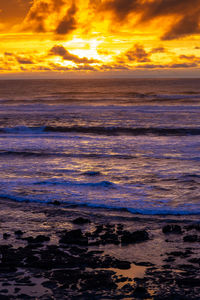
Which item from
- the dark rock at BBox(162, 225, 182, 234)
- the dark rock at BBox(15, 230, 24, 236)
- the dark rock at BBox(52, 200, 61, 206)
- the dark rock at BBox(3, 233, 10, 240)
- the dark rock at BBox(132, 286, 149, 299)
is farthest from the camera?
the dark rock at BBox(52, 200, 61, 206)

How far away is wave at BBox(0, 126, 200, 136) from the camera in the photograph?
102ft

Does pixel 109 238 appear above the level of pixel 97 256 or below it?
above

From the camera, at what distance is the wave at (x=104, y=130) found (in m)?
31.1

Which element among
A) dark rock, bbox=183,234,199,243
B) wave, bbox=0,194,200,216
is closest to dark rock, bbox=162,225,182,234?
dark rock, bbox=183,234,199,243

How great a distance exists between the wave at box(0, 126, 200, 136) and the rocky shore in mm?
19950

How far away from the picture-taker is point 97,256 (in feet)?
28.5

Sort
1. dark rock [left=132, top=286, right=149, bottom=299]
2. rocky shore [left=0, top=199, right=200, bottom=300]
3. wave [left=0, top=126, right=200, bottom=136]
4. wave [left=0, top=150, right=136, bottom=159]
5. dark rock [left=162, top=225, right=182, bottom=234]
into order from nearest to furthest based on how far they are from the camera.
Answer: dark rock [left=132, top=286, right=149, bottom=299], rocky shore [left=0, top=199, right=200, bottom=300], dark rock [left=162, top=225, right=182, bottom=234], wave [left=0, top=150, right=136, bottom=159], wave [left=0, top=126, right=200, bottom=136]

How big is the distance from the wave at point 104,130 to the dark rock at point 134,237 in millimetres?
20847

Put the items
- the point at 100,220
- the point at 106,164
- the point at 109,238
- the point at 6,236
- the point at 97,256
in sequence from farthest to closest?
the point at 106,164, the point at 100,220, the point at 6,236, the point at 109,238, the point at 97,256

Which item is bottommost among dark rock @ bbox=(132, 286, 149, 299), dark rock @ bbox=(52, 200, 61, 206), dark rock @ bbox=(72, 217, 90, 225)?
dark rock @ bbox=(132, 286, 149, 299)

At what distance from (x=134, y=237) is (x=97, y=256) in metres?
1.28

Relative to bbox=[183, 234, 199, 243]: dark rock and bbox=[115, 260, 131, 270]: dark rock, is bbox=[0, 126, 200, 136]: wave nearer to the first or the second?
bbox=[183, 234, 199, 243]: dark rock

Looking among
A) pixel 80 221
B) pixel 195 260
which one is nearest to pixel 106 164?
pixel 80 221

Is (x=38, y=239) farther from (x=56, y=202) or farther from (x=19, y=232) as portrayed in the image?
(x=56, y=202)
